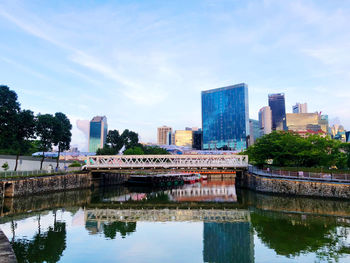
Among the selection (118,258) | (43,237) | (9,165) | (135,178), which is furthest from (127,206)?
(135,178)

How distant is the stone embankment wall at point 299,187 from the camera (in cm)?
4019

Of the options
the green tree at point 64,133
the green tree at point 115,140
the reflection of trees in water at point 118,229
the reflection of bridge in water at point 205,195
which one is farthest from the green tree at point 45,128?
the green tree at point 115,140

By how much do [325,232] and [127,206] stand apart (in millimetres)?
26855

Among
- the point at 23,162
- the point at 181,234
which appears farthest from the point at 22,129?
the point at 181,234

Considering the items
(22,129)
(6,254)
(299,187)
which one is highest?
(22,129)

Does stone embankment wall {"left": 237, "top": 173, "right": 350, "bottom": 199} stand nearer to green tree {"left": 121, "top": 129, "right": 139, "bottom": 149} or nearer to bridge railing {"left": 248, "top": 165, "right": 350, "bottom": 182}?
bridge railing {"left": 248, "top": 165, "right": 350, "bottom": 182}

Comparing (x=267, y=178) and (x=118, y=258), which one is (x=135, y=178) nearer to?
(x=267, y=178)

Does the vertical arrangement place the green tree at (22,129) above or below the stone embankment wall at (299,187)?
above

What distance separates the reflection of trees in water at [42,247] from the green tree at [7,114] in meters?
36.3

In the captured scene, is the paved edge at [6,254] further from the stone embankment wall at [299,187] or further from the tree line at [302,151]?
the tree line at [302,151]

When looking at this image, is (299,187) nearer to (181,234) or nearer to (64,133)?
(181,234)

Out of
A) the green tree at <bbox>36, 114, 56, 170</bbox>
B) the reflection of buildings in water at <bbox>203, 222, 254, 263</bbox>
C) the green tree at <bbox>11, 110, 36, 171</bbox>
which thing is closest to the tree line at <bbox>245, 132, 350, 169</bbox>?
the reflection of buildings in water at <bbox>203, 222, 254, 263</bbox>

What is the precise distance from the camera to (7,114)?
5253cm

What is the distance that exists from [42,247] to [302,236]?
2095cm
